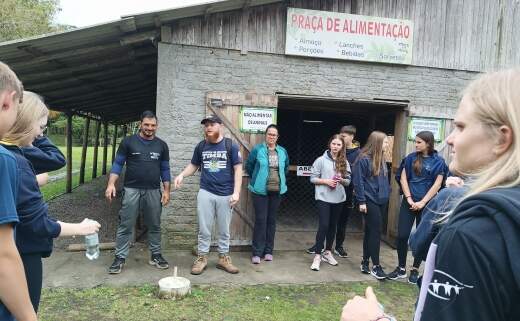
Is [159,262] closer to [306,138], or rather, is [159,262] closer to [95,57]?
[95,57]

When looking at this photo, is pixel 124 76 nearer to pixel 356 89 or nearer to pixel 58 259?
pixel 58 259

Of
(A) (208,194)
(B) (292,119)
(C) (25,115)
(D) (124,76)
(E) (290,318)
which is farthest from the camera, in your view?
(B) (292,119)

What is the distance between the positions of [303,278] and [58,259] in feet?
11.4

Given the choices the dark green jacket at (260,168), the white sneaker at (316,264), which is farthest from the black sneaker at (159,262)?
the white sneaker at (316,264)

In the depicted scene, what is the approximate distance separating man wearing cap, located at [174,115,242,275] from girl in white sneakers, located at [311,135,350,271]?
1.21m

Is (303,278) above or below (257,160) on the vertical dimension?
below

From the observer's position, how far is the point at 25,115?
2182mm

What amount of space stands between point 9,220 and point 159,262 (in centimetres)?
417

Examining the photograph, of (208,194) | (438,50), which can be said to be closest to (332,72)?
(438,50)

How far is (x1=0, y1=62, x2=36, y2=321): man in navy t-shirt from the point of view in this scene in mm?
1410

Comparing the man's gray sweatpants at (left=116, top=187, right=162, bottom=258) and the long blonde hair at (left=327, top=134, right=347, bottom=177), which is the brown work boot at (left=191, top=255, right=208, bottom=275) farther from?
the long blonde hair at (left=327, top=134, right=347, bottom=177)

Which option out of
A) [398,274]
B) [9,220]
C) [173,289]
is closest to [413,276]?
[398,274]

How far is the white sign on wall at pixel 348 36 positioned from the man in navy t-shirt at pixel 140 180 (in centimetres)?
254

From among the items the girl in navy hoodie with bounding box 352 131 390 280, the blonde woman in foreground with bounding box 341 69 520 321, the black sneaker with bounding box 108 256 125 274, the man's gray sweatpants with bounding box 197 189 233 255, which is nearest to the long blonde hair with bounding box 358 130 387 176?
the girl in navy hoodie with bounding box 352 131 390 280
